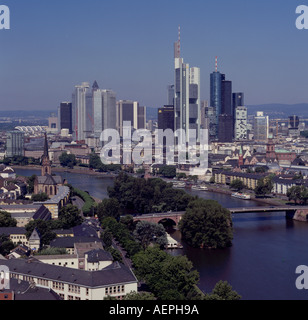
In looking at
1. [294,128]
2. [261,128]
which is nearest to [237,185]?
[261,128]

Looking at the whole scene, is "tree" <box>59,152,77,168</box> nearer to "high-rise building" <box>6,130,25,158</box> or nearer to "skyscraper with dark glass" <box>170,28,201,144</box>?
"high-rise building" <box>6,130,25,158</box>

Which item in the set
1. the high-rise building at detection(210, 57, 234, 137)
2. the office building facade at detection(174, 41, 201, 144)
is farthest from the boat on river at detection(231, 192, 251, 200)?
the high-rise building at detection(210, 57, 234, 137)

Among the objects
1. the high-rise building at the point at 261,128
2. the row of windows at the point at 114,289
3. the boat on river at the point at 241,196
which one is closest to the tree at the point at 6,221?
the row of windows at the point at 114,289

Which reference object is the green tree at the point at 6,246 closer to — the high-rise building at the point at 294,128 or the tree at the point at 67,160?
the tree at the point at 67,160

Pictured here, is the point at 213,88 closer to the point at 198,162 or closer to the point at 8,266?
the point at 198,162

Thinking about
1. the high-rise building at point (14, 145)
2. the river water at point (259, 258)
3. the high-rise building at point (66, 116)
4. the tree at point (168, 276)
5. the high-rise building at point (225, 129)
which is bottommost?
the river water at point (259, 258)

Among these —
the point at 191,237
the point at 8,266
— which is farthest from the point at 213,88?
the point at 8,266
